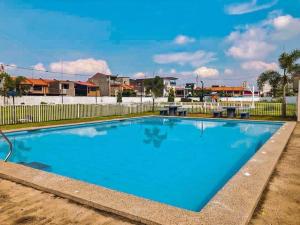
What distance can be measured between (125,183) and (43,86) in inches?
2446

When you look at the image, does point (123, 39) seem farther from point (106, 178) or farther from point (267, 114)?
point (106, 178)

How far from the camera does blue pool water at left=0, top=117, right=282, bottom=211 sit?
259 inches

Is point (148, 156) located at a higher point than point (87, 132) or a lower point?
lower

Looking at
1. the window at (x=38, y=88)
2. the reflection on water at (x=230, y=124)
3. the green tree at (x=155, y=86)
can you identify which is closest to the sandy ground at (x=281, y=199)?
the reflection on water at (x=230, y=124)

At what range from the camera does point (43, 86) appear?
205 ft

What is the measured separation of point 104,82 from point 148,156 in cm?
6654

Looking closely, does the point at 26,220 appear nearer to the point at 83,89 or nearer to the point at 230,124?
the point at 230,124

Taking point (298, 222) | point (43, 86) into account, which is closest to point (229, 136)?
point (298, 222)

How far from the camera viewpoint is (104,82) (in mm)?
74188

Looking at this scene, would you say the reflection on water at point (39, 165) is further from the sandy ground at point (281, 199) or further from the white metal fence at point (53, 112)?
the white metal fence at point (53, 112)

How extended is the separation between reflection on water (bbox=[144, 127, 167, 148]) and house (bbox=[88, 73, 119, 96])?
2285 inches

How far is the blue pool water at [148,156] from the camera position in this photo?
657 cm

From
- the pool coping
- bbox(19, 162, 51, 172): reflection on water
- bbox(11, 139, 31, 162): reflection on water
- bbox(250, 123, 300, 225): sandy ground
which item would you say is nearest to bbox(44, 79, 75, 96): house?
bbox(11, 139, 31, 162): reflection on water

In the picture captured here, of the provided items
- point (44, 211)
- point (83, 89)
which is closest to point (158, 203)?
point (44, 211)
